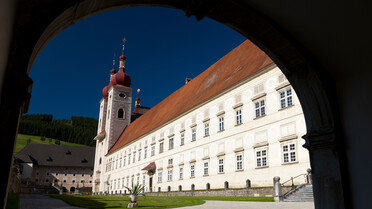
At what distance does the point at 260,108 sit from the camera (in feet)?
75.7

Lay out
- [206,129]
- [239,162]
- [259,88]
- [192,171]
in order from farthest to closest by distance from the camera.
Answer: [192,171] → [206,129] → [239,162] → [259,88]

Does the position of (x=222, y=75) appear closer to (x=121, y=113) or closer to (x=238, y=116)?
(x=238, y=116)

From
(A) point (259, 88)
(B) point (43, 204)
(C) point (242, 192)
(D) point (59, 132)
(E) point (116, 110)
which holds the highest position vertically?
(D) point (59, 132)

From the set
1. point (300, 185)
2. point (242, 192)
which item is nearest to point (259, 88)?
point (242, 192)

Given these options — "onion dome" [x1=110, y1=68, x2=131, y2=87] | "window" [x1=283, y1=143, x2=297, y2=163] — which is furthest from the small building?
"window" [x1=283, y1=143, x2=297, y2=163]

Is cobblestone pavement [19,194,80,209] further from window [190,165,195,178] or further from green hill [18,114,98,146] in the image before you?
green hill [18,114,98,146]


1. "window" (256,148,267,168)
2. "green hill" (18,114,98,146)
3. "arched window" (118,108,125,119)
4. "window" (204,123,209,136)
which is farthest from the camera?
"green hill" (18,114,98,146)

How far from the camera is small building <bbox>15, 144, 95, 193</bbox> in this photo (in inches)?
3248

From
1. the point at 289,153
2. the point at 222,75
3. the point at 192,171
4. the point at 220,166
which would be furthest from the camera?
the point at 192,171

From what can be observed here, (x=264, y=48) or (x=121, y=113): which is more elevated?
(x=121, y=113)

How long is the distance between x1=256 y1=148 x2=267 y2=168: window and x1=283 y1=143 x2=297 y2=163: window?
1815 mm

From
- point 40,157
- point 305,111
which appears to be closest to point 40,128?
point 40,157

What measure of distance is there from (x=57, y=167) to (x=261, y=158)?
78381mm

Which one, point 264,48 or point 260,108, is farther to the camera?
point 260,108
